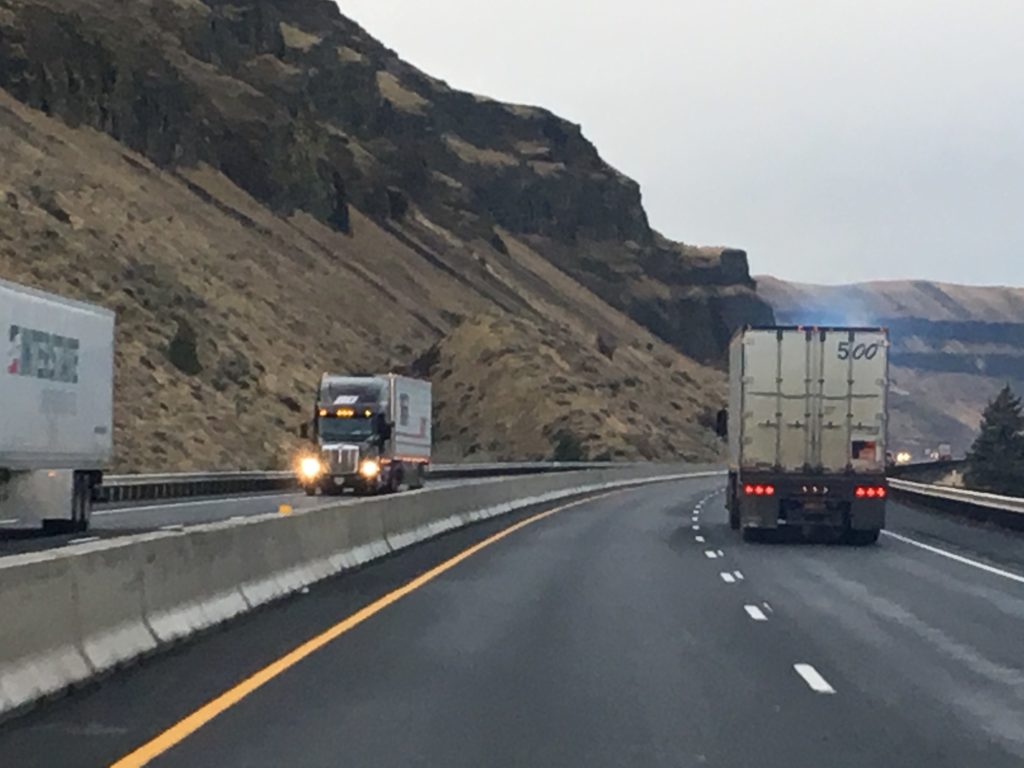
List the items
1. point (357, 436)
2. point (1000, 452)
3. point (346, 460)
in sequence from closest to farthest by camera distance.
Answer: point (346, 460)
point (357, 436)
point (1000, 452)

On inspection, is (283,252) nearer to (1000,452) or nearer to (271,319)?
(271,319)

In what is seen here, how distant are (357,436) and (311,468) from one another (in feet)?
5.26

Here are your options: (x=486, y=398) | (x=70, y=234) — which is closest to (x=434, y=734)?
(x=70, y=234)

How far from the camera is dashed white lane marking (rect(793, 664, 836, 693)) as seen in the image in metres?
12.4

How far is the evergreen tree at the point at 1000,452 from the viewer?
10631 cm

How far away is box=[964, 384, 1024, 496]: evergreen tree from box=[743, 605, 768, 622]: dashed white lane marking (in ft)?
284

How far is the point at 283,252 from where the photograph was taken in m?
107

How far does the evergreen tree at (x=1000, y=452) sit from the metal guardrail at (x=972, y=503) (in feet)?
183

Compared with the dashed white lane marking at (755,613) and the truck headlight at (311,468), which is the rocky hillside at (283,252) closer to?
the truck headlight at (311,468)

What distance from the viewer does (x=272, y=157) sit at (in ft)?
388

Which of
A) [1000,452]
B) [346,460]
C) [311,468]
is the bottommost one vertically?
[311,468]

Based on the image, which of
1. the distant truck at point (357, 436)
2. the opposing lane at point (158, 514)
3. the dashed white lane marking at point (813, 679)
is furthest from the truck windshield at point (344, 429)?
the dashed white lane marking at point (813, 679)

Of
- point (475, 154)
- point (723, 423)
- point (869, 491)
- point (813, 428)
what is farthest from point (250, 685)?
point (475, 154)

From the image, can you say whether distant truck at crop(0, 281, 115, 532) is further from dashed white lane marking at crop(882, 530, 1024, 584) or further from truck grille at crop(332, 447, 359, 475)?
truck grille at crop(332, 447, 359, 475)
